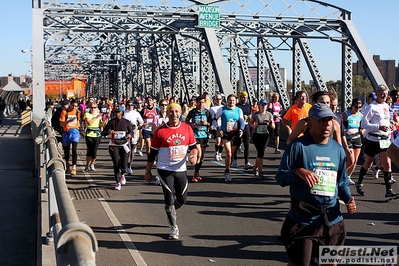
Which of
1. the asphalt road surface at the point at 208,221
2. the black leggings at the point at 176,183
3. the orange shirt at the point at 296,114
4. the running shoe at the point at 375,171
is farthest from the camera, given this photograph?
the running shoe at the point at 375,171

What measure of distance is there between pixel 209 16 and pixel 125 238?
22.3 meters

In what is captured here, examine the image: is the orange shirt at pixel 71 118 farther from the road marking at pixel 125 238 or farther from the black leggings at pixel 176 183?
the black leggings at pixel 176 183

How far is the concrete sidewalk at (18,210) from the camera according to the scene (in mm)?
8258

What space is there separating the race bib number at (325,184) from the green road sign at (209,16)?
24.9 meters

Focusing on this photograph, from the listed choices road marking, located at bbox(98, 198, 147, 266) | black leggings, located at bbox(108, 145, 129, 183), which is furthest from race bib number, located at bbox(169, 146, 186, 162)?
black leggings, located at bbox(108, 145, 129, 183)

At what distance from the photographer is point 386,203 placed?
1059 centimetres

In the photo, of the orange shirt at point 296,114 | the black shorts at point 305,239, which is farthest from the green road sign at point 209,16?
the black shorts at point 305,239

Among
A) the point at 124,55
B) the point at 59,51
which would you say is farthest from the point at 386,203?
the point at 59,51

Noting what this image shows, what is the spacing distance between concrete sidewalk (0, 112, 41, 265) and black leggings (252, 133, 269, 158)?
471 centimetres

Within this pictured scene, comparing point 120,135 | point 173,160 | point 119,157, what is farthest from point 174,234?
point 120,135

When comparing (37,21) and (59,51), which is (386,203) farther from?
(59,51)

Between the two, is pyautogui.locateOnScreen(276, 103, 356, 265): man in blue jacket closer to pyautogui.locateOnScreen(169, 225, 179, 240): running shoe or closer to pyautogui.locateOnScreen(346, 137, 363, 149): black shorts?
pyautogui.locateOnScreen(169, 225, 179, 240): running shoe

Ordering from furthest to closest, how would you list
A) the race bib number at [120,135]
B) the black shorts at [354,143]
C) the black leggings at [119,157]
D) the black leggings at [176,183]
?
1. the race bib number at [120,135]
2. the black leggings at [119,157]
3. the black shorts at [354,143]
4. the black leggings at [176,183]

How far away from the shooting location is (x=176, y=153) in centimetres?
848
